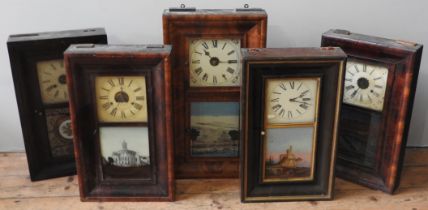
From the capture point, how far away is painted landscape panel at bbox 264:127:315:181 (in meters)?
A: 1.52

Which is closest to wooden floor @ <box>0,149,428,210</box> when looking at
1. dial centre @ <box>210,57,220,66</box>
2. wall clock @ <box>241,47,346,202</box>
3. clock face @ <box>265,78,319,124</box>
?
wall clock @ <box>241,47,346,202</box>

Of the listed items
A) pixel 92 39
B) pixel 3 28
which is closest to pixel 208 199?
pixel 92 39

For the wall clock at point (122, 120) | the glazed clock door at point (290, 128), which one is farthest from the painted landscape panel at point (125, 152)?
the glazed clock door at point (290, 128)

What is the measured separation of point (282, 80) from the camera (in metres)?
1.44

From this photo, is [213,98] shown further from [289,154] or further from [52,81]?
[52,81]

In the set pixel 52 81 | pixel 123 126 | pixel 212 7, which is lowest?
pixel 123 126

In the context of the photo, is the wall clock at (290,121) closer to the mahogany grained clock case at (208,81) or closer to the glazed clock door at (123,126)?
the mahogany grained clock case at (208,81)

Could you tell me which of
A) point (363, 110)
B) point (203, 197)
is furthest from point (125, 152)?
point (363, 110)

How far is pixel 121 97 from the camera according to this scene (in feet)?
4.83

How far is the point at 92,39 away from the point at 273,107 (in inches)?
24.4

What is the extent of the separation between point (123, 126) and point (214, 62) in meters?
0.35

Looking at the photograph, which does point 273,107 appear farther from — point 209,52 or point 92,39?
point 92,39

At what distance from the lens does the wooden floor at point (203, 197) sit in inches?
61.0

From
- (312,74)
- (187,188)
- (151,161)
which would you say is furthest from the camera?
(187,188)
